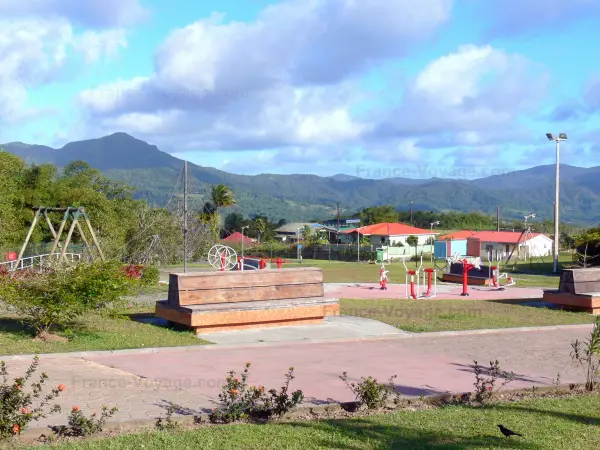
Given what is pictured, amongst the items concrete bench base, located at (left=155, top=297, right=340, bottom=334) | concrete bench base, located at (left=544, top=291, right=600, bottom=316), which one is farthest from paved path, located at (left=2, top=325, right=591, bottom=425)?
concrete bench base, located at (left=544, top=291, right=600, bottom=316)

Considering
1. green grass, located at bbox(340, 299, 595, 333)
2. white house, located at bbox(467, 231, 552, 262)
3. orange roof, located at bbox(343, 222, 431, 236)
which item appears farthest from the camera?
orange roof, located at bbox(343, 222, 431, 236)

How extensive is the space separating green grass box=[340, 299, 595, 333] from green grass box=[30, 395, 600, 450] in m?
5.80

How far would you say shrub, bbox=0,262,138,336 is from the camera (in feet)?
33.3

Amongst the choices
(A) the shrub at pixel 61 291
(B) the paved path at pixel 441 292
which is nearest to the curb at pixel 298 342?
(A) the shrub at pixel 61 291

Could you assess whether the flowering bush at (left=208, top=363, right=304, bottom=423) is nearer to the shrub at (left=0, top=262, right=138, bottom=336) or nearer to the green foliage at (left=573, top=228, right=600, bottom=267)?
the shrub at (left=0, top=262, right=138, bottom=336)

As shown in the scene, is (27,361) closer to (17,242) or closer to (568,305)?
(568,305)

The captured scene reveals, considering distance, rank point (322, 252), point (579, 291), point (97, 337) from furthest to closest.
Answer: point (322, 252) → point (579, 291) → point (97, 337)

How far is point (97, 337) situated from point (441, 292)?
535 inches

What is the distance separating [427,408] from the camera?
7.06 m

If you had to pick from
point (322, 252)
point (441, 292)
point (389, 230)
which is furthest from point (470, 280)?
point (389, 230)

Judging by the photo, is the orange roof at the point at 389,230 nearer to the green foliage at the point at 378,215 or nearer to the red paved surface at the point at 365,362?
the green foliage at the point at 378,215

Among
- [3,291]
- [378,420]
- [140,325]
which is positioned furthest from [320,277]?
[378,420]

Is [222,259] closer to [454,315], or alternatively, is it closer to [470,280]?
[470,280]

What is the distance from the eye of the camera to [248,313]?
12148 mm
